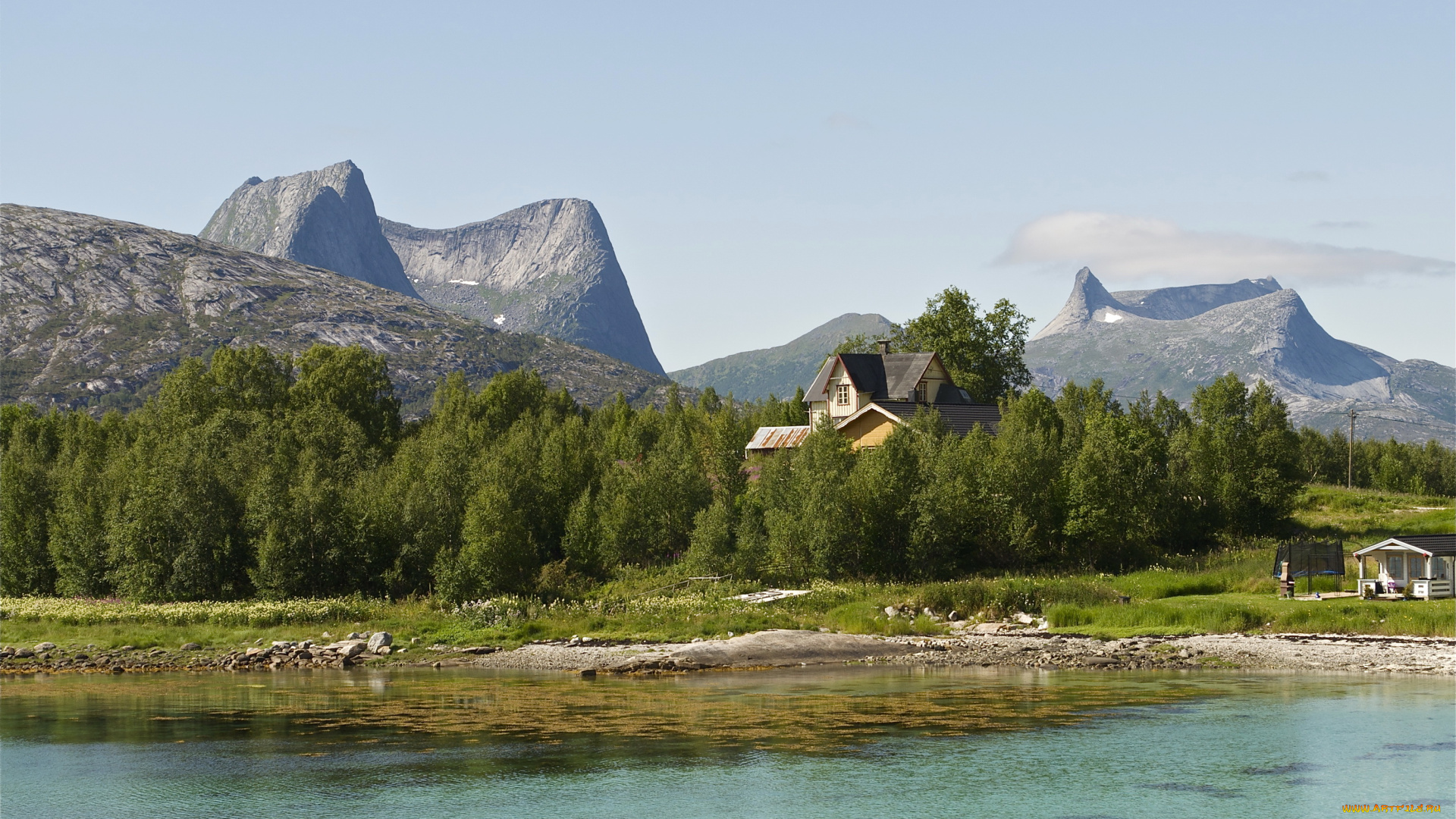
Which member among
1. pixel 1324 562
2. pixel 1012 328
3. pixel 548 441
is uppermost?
pixel 1012 328

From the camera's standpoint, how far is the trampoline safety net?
59031 mm

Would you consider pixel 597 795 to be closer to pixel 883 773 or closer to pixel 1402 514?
pixel 883 773

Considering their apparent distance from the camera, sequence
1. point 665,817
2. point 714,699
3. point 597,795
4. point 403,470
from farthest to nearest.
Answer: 1. point 403,470
2. point 714,699
3. point 597,795
4. point 665,817

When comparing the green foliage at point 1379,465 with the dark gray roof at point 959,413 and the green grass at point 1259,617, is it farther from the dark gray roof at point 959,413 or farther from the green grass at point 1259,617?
the green grass at point 1259,617

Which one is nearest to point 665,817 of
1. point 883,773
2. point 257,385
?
point 883,773

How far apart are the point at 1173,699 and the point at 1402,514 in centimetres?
5977

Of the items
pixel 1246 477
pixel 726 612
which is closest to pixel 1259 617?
pixel 726 612

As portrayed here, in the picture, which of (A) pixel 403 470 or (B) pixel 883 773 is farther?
(A) pixel 403 470

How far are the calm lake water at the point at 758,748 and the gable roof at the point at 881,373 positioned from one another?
5156 centimetres

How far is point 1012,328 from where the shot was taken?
385 ft

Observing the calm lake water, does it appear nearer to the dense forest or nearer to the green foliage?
the dense forest

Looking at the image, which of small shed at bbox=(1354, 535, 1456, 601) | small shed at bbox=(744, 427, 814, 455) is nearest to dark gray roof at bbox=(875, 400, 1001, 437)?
small shed at bbox=(744, 427, 814, 455)

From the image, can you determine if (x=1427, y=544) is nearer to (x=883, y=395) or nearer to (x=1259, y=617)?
(x=1259, y=617)

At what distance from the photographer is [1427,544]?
5344 centimetres
